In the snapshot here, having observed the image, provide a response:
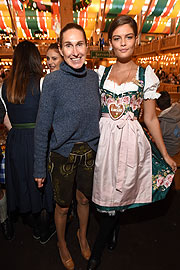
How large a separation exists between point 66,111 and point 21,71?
0.57m

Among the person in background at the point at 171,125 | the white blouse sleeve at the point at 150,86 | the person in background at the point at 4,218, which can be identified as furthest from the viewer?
the person in background at the point at 171,125

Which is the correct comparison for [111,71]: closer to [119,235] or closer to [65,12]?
[119,235]

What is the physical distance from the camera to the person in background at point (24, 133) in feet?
4.59

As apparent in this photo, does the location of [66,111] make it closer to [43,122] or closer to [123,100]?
[43,122]

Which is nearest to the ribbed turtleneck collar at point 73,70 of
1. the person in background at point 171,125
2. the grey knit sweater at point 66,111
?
the grey knit sweater at point 66,111

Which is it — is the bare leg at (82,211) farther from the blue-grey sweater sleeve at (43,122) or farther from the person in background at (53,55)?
the person in background at (53,55)

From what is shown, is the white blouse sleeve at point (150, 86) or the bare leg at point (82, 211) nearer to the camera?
the white blouse sleeve at point (150, 86)

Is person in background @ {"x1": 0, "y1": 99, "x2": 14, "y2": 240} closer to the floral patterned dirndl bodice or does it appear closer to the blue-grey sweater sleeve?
the blue-grey sweater sleeve

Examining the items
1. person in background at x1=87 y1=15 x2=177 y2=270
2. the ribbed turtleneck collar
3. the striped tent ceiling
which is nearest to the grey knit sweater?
the ribbed turtleneck collar

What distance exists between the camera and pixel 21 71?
4.61 feet

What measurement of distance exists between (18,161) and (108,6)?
19.8m

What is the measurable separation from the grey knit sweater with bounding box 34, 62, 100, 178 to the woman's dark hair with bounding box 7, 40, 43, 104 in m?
0.36

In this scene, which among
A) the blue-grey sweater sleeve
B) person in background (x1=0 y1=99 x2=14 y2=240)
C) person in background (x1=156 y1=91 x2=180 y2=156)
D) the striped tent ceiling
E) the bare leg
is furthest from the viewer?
the striped tent ceiling

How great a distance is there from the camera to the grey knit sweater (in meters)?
1.12
